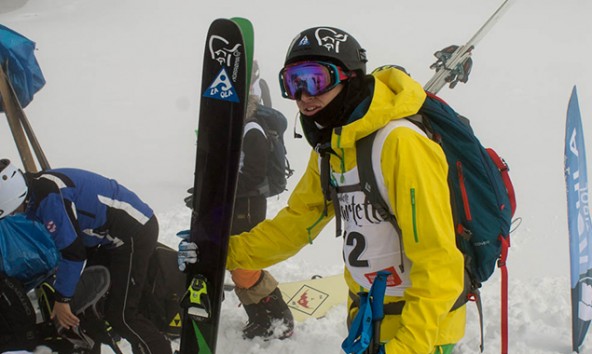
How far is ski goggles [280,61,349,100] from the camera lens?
6.79ft

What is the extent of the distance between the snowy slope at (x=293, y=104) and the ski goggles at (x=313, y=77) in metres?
2.67

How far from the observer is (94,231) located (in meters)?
3.24

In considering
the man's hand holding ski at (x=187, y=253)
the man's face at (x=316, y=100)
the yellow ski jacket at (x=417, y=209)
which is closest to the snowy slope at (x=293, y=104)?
the man's hand holding ski at (x=187, y=253)

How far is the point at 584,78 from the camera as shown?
44.0ft

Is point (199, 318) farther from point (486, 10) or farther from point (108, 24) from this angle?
point (108, 24)

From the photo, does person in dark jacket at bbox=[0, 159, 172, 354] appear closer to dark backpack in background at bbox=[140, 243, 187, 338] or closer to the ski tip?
dark backpack in background at bbox=[140, 243, 187, 338]

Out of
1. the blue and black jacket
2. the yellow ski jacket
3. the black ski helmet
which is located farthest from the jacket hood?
the blue and black jacket

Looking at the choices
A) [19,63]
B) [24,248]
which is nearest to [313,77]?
[24,248]

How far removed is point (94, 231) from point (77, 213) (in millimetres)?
179

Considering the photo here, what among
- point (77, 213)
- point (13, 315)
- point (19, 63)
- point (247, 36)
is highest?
point (19, 63)

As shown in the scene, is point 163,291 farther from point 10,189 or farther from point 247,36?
point 247,36

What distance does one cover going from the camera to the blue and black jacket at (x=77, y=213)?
2.94 meters

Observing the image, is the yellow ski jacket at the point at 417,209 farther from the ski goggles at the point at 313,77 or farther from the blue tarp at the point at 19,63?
the blue tarp at the point at 19,63

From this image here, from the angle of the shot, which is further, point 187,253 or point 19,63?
point 19,63
